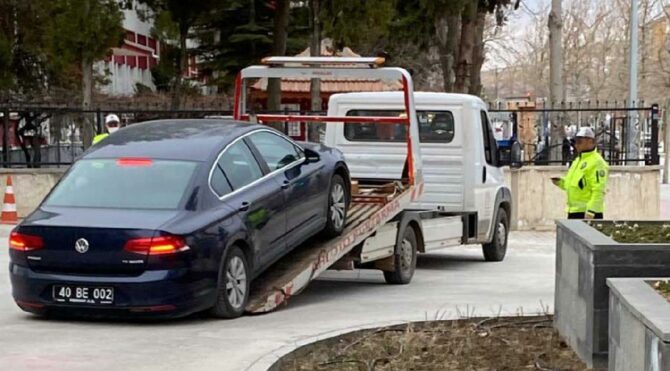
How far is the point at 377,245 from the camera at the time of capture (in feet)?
37.2

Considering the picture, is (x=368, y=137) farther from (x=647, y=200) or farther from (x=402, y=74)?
(x=647, y=200)

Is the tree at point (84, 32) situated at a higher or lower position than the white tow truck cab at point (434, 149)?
higher

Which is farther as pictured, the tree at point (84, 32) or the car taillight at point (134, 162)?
the tree at point (84, 32)

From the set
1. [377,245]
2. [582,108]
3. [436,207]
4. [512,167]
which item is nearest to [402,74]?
[377,245]

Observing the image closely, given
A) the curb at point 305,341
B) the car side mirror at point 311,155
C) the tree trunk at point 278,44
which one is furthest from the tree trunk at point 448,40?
the curb at point 305,341

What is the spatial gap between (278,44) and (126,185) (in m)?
13.3

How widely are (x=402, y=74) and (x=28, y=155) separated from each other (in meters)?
10.4

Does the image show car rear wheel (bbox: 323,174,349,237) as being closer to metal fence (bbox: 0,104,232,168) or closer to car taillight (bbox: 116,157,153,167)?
car taillight (bbox: 116,157,153,167)

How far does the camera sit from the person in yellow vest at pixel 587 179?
38.2 feet

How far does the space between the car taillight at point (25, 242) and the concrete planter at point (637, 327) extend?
4649 mm

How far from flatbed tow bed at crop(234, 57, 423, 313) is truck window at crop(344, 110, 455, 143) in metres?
0.96

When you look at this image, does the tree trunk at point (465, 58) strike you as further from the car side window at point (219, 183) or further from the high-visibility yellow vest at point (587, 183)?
the car side window at point (219, 183)

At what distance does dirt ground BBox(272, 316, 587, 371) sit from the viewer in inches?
287

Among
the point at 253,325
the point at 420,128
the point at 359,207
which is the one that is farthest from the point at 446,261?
the point at 253,325
